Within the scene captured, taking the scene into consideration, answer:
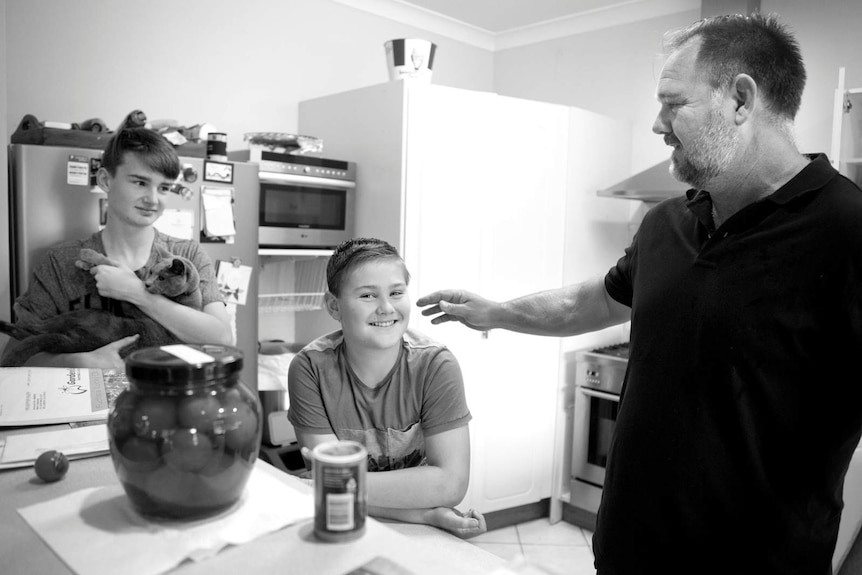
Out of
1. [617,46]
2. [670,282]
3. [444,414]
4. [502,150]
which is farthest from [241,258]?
[617,46]

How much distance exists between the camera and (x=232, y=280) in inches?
104

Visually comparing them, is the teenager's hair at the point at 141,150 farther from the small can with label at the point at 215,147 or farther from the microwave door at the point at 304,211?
the microwave door at the point at 304,211

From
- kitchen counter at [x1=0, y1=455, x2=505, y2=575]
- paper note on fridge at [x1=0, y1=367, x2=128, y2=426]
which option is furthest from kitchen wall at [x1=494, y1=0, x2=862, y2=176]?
kitchen counter at [x1=0, y1=455, x2=505, y2=575]

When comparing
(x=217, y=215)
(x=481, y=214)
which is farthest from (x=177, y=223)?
(x=481, y=214)

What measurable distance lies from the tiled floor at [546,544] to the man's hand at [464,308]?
1553mm

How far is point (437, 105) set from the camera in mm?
2951

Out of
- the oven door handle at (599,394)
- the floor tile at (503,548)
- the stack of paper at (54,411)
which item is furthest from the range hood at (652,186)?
the stack of paper at (54,411)

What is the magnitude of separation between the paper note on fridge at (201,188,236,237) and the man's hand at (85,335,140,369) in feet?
2.66

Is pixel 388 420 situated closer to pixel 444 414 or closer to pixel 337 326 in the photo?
pixel 444 414

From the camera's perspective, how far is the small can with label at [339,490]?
2.29ft

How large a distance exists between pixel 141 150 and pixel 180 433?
58.6 inches

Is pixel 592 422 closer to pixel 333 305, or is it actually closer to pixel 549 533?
pixel 549 533

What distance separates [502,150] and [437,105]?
386 millimetres

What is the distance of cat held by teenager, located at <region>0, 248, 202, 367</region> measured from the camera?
1.75 meters
